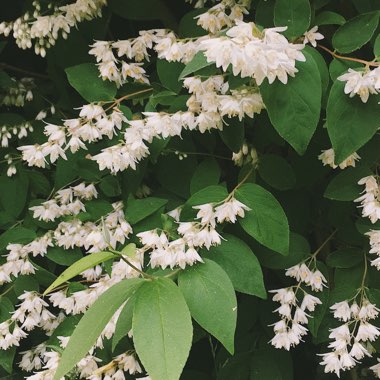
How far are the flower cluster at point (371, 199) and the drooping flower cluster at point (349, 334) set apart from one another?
251 mm

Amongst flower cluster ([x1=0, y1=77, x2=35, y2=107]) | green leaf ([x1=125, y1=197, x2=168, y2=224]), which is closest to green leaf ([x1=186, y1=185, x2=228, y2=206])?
green leaf ([x1=125, y1=197, x2=168, y2=224])

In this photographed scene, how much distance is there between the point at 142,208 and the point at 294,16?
75 centimetres

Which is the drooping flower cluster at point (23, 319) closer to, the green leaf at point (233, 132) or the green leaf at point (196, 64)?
the green leaf at point (233, 132)

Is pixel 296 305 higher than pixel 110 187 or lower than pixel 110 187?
lower

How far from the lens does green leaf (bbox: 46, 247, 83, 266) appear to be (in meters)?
2.11

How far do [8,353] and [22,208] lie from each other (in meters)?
0.51

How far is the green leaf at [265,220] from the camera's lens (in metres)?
1.62

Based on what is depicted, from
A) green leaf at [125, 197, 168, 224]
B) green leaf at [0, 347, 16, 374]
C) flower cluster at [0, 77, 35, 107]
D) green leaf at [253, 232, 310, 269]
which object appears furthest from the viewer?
flower cluster at [0, 77, 35, 107]

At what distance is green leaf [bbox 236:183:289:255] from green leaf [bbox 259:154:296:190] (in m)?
0.19

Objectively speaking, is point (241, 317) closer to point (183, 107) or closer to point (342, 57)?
point (183, 107)

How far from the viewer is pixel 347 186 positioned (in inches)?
68.2

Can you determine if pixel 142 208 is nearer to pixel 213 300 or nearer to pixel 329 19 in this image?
pixel 213 300

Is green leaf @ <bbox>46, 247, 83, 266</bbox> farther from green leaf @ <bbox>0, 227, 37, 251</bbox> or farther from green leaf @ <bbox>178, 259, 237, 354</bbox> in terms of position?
green leaf @ <bbox>178, 259, 237, 354</bbox>

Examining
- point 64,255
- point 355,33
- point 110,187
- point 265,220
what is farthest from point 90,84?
point 355,33
